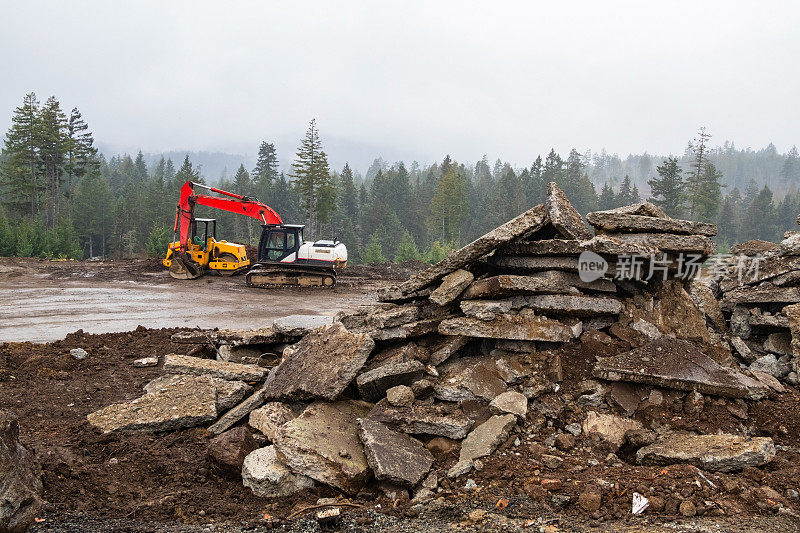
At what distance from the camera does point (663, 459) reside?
527 cm

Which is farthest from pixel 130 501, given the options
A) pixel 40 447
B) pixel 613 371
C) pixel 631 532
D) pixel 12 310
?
pixel 12 310

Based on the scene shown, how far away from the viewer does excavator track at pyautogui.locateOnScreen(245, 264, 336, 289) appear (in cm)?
2207

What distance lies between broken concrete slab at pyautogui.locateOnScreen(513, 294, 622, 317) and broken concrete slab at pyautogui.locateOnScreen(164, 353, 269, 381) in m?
4.04

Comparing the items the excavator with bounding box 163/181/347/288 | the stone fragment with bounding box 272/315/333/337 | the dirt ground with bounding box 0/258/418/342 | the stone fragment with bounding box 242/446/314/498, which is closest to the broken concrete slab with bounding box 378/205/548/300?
the stone fragment with bounding box 272/315/333/337

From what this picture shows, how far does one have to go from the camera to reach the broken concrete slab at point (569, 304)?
6.59 meters

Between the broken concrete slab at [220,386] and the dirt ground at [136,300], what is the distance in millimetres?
7111

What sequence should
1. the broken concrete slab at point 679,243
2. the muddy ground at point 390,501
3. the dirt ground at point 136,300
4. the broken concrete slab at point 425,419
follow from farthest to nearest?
the dirt ground at point 136,300, the broken concrete slab at point 679,243, the broken concrete slab at point 425,419, the muddy ground at point 390,501

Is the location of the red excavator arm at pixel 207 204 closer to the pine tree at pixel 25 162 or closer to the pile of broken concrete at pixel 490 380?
the pile of broken concrete at pixel 490 380

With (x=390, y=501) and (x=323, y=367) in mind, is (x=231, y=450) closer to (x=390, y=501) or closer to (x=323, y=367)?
(x=323, y=367)

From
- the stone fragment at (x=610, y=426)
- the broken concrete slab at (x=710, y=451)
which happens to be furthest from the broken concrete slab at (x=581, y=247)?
the broken concrete slab at (x=710, y=451)

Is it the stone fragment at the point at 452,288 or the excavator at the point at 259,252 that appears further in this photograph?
the excavator at the point at 259,252

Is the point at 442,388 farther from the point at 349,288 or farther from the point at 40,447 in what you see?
the point at 349,288

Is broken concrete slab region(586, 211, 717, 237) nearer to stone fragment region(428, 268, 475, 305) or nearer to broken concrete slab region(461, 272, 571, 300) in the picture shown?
broken concrete slab region(461, 272, 571, 300)

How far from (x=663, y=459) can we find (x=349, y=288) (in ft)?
61.7
